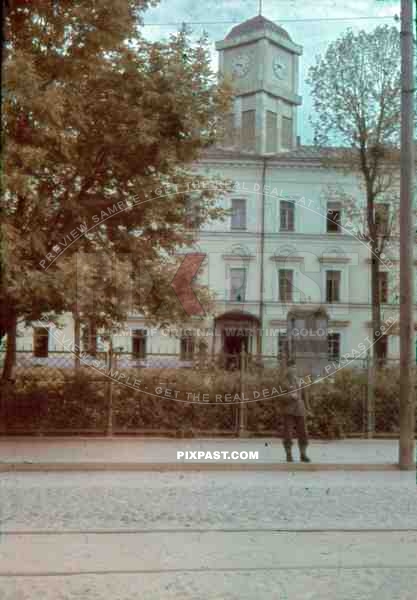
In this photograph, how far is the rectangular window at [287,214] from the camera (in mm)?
13875

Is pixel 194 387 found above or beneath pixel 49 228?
beneath

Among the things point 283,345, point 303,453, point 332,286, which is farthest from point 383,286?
point 303,453

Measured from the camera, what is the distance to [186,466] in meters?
11.9

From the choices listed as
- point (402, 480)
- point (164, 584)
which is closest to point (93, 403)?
point (402, 480)

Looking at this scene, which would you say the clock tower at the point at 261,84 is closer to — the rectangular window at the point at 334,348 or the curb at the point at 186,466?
the rectangular window at the point at 334,348

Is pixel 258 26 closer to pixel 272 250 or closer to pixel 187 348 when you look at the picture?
pixel 272 250

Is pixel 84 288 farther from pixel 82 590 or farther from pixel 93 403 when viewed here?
pixel 82 590

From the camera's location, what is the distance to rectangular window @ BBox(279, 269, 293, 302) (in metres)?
14.5

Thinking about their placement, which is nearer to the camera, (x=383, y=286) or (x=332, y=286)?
(x=383, y=286)

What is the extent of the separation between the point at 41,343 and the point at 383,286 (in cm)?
643

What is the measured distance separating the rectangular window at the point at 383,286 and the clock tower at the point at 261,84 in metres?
3.12

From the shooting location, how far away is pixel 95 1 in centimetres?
1273

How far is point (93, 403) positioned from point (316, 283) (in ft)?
15.3

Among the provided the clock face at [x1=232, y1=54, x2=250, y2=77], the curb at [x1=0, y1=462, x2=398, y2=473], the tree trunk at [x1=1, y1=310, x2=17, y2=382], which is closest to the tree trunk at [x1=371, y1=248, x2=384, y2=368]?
the curb at [x1=0, y1=462, x2=398, y2=473]
